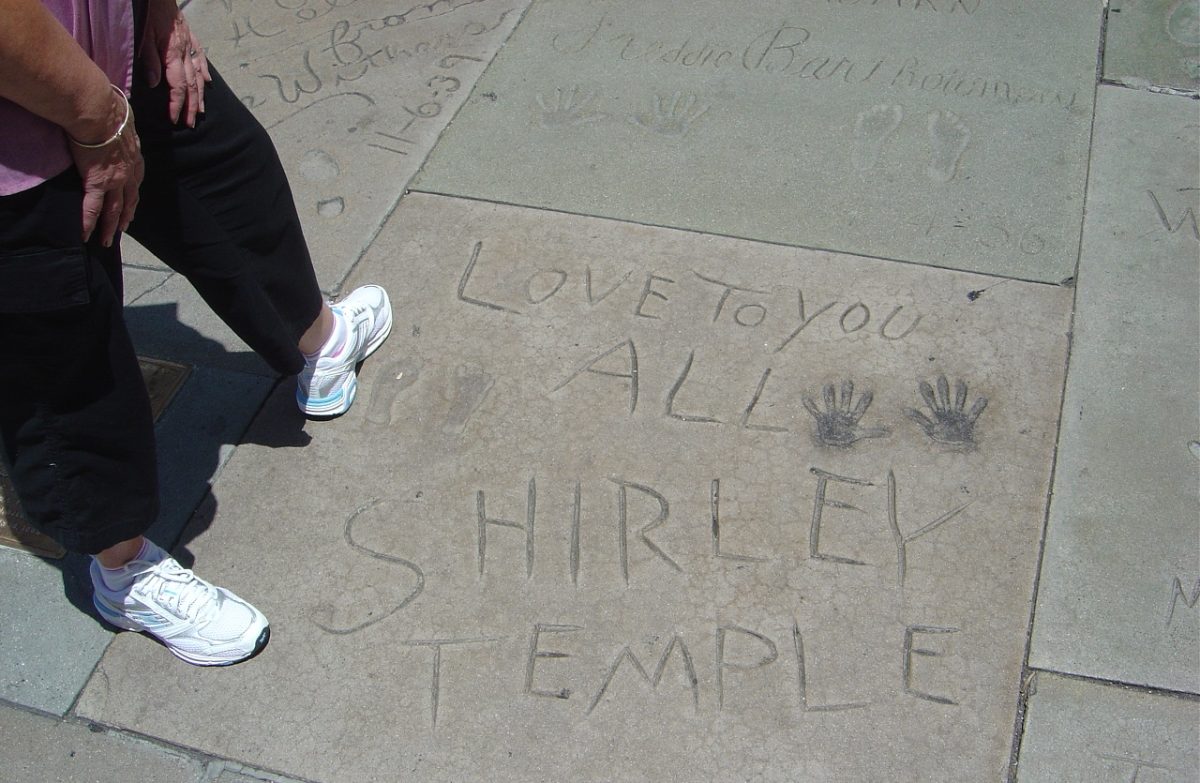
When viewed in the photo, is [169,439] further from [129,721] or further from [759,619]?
[759,619]

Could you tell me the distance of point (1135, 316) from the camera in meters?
2.53

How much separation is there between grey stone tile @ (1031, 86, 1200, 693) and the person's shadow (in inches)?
66.5

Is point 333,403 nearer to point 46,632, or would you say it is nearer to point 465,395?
point 465,395

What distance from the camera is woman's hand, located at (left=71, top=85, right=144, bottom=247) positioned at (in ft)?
5.03

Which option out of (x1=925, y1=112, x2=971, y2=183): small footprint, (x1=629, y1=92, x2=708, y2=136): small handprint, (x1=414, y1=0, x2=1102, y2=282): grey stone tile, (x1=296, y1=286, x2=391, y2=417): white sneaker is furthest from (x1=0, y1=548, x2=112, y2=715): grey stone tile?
(x1=925, y1=112, x2=971, y2=183): small footprint

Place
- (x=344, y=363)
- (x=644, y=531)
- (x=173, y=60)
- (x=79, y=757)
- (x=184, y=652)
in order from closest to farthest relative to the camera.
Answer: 1. (x=173, y=60)
2. (x=79, y=757)
3. (x=184, y=652)
4. (x=644, y=531)
5. (x=344, y=363)

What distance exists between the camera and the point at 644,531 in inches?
85.4

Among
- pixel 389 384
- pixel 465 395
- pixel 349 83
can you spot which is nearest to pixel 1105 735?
pixel 465 395

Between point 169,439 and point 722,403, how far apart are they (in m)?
1.28

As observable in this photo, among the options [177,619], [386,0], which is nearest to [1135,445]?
[177,619]

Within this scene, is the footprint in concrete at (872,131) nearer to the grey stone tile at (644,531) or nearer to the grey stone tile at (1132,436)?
the grey stone tile at (644,531)

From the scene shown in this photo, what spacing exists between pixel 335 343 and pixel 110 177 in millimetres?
854

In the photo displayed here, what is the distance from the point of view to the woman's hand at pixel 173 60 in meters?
1.75

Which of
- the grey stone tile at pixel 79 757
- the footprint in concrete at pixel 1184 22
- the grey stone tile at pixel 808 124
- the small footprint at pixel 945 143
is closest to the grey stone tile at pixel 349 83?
the grey stone tile at pixel 808 124
